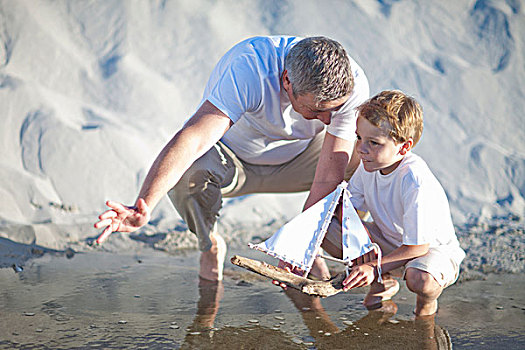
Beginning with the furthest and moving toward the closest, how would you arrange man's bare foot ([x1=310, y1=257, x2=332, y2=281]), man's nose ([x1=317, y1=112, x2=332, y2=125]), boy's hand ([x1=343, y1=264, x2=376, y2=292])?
1. man's bare foot ([x1=310, y1=257, x2=332, y2=281])
2. man's nose ([x1=317, y1=112, x2=332, y2=125])
3. boy's hand ([x1=343, y1=264, x2=376, y2=292])

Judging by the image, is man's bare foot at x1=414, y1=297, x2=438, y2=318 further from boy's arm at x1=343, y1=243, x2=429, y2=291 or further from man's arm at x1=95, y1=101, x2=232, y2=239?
man's arm at x1=95, y1=101, x2=232, y2=239

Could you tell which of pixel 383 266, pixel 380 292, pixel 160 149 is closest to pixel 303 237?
pixel 383 266

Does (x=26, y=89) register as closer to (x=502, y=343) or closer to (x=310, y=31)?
(x=310, y=31)

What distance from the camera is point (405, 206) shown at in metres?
2.05

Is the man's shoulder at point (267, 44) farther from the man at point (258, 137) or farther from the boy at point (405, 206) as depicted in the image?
the boy at point (405, 206)

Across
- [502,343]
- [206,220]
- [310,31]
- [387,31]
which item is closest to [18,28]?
[310,31]

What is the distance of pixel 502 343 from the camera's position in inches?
73.4

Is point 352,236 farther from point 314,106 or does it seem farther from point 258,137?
point 258,137

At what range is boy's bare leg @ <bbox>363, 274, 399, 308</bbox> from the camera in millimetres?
2207

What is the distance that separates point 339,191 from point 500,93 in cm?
332

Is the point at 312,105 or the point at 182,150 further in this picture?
the point at 312,105

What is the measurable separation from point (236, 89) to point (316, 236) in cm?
65

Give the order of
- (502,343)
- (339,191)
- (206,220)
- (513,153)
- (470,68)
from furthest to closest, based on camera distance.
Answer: (470,68) → (513,153) → (206,220) → (339,191) → (502,343)

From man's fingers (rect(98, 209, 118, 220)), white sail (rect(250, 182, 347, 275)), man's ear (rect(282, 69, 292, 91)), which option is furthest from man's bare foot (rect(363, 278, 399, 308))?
man's fingers (rect(98, 209, 118, 220))
